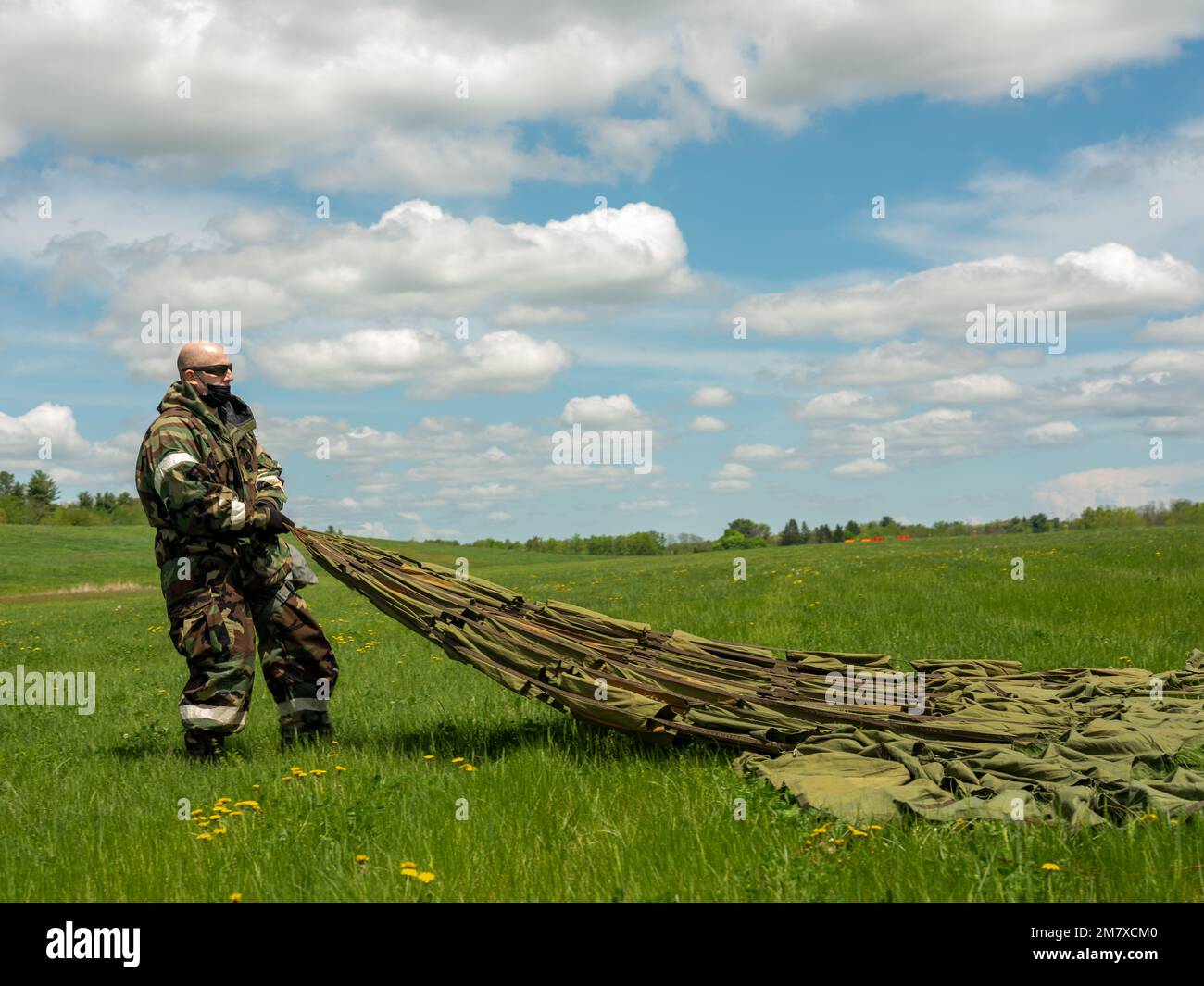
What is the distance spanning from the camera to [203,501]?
21.6ft

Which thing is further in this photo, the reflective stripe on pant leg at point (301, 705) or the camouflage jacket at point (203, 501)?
the reflective stripe on pant leg at point (301, 705)

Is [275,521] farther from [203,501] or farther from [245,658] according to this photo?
[245,658]

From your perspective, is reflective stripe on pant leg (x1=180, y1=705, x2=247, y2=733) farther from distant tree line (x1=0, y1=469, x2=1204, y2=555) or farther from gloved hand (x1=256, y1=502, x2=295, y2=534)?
distant tree line (x1=0, y1=469, x2=1204, y2=555)

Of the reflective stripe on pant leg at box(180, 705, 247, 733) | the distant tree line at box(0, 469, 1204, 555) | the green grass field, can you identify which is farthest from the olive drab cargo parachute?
the distant tree line at box(0, 469, 1204, 555)

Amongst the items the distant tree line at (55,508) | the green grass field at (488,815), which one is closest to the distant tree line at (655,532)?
the distant tree line at (55,508)

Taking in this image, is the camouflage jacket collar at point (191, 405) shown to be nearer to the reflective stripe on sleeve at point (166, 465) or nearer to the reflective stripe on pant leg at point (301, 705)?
the reflective stripe on sleeve at point (166, 465)

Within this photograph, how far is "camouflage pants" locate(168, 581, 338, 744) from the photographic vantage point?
6.72 metres

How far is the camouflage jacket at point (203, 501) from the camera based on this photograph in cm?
662

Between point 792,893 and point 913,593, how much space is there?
1280 cm

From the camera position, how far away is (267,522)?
272 inches

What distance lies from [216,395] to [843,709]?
508 centimetres

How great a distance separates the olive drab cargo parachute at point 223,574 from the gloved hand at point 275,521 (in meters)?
0.02
